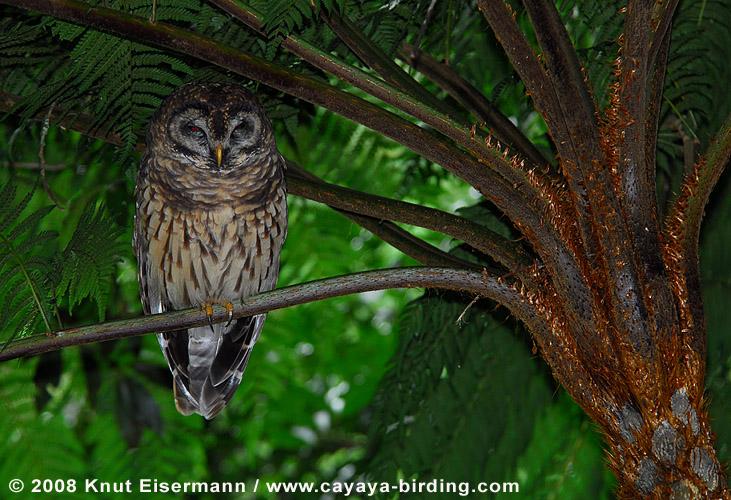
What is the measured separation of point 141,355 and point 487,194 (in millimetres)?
2605

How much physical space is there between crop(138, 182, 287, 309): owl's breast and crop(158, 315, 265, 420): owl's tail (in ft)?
0.54

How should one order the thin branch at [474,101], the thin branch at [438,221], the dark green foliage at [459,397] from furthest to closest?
the dark green foliage at [459,397], the thin branch at [474,101], the thin branch at [438,221]

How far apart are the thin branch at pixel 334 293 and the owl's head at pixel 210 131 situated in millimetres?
1088

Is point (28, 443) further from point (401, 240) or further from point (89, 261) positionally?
point (401, 240)

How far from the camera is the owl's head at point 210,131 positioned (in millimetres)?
2613

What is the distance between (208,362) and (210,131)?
2.52 feet

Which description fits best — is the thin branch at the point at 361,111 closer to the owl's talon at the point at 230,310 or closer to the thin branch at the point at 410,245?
the thin branch at the point at 410,245

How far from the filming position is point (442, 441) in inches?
101

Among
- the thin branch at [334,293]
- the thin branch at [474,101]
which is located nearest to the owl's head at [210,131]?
the thin branch at [474,101]

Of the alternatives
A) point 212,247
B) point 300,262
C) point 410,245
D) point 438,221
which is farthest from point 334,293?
point 300,262

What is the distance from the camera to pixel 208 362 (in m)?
2.98

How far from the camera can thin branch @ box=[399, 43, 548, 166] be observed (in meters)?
1.95

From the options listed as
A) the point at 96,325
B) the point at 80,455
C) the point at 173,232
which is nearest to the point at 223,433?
the point at 80,455

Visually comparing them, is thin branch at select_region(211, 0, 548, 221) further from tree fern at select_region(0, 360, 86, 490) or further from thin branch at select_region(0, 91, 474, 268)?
tree fern at select_region(0, 360, 86, 490)
